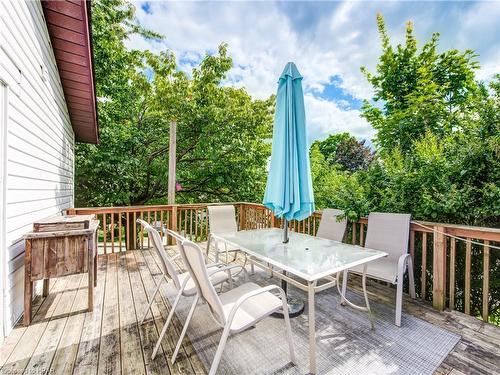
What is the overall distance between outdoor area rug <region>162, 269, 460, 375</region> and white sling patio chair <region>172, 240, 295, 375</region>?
0.25m

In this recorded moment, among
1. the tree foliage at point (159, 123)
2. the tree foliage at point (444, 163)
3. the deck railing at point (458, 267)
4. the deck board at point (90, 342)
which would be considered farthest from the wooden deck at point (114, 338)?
the tree foliage at point (159, 123)

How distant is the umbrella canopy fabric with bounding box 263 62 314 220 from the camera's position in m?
2.67

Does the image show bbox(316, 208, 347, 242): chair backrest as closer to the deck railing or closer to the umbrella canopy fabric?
the deck railing

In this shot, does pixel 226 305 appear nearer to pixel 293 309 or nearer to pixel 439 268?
pixel 293 309

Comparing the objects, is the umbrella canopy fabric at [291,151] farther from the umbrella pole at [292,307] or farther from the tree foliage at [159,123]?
the tree foliage at [159,123]

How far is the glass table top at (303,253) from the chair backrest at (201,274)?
0.65m

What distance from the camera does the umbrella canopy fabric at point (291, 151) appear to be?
2672 millimetres

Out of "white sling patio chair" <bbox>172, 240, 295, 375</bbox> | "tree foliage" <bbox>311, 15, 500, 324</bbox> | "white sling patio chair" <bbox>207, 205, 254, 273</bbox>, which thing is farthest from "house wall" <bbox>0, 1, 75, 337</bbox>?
"tree foliage" <bbox>311, 15, 500, 324</bbox>

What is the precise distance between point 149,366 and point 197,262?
997mm

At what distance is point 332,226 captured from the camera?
3.49 metres

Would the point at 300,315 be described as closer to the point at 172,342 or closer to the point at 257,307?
the point at 257,307

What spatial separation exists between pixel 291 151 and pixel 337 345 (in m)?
1.90

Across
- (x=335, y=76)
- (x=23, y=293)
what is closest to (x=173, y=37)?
(x=335, y=76)

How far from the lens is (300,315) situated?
270 centimetres
